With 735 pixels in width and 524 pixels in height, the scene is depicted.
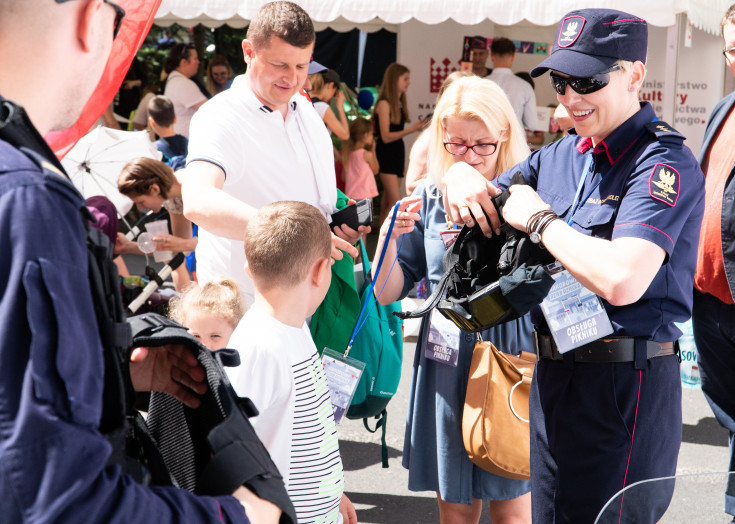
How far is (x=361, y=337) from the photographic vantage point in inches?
126

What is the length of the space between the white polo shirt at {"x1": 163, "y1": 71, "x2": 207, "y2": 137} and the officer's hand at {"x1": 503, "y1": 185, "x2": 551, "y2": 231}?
23.9 ft

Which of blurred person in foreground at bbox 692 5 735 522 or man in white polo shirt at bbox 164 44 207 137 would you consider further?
man in white polo shirt at bbox 164 44 207 137

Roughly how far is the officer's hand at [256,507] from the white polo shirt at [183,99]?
817 centimetres

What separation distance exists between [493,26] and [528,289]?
9.56 metres

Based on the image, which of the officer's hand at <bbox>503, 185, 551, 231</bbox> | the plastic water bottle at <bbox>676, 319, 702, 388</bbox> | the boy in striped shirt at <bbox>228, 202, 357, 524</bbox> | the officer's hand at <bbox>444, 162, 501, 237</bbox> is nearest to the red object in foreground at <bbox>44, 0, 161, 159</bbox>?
the boy in striped shirt at <bbox>228, 202, 357, 524</bbox>

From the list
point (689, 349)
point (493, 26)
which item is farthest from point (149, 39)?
point (689, 349)

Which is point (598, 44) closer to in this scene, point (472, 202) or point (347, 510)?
point (472, 202)

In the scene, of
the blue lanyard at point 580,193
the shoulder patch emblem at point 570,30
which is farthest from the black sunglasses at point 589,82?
the blue lanyard at point 580,193

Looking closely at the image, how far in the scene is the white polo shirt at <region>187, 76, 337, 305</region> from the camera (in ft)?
9.68

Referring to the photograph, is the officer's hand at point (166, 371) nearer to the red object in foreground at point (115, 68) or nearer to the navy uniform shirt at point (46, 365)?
the navy uniform shirt at point (46, 365)

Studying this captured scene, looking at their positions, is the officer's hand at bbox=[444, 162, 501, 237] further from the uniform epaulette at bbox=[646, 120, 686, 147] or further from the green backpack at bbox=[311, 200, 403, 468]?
the green backpack at bbox=[311, 200, 403, 468]

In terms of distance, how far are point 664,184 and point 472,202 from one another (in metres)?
0.51

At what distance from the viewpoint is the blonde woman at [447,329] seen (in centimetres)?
292

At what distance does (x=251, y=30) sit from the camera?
119 inches
